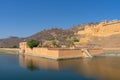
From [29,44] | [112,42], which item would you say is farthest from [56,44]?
[112,42]

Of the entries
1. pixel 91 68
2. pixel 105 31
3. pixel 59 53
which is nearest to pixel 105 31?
pixel 105 31

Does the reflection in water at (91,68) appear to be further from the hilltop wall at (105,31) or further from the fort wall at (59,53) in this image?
the hilltop wall at (105,31)

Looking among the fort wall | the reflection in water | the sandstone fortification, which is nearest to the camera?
the reflection in water

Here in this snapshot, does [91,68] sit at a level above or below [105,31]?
below

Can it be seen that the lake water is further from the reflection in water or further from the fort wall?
the fort wall

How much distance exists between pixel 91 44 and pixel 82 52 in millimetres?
7437

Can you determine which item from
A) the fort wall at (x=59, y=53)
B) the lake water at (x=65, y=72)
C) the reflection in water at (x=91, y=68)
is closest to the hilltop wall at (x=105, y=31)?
the fort wall at (x=59, y=53)

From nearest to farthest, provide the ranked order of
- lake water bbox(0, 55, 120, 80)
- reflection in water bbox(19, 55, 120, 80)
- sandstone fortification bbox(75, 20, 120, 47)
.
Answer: lake water bbox(0, 55, 120, 80) < reflection in water bbox(19, 55, 120, 80) < sandstone fortification bbox(75, 20, 120, 47)

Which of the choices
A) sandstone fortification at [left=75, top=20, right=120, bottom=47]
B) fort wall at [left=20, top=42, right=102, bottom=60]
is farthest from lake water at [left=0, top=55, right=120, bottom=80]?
sandstone fortification at [left=75, top=20, right=120, bottom=47]

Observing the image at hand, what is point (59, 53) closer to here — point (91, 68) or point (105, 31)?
point (91, 68)

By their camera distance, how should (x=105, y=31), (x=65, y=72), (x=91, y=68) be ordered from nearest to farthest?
(x=65, y=72) < (x=91, y=68) < (x=105, y=31)

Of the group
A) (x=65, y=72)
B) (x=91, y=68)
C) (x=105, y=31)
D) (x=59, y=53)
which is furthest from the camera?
(x=105, y=31)

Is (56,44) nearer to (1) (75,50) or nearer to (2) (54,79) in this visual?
(1) (75,50)

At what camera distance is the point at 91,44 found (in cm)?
3738
